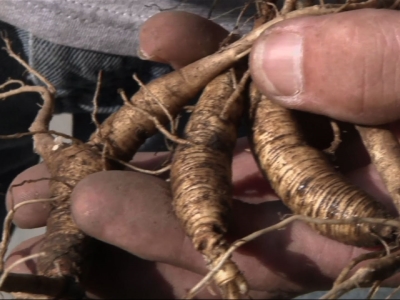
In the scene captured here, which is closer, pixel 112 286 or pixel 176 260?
pixel 176 260

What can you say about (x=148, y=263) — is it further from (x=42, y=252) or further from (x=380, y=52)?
(x=380, y=52)

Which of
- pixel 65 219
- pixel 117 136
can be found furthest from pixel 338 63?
pixel 65 219

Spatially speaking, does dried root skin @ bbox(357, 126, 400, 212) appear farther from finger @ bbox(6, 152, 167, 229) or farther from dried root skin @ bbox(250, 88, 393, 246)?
finger @ bbox(6, 152, 167, 229)

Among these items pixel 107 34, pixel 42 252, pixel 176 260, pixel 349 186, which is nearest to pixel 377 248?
pixel 349 186

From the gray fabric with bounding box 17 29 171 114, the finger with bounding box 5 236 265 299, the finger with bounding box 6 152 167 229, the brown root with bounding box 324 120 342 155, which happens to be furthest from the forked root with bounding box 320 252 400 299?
the gray fabric with bounding box 17 29 171 114

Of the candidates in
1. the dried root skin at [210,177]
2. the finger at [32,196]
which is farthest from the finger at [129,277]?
the dried root skin at [210,177]

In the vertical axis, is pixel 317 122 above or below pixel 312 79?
below
